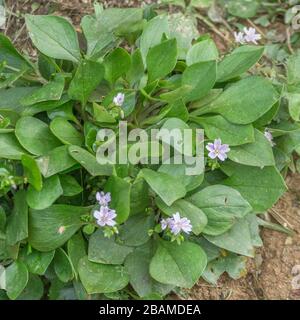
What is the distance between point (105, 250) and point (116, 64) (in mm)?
636

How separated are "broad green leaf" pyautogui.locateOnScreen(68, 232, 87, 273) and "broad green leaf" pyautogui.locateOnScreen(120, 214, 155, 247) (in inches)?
5.3

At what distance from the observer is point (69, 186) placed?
197 cm

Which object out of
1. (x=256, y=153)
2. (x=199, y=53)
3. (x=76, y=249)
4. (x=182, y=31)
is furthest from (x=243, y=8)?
(x=76, y=249)

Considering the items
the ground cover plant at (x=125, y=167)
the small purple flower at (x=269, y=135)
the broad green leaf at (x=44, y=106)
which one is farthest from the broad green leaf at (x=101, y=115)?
the small purple flower at (x=269, y=135)

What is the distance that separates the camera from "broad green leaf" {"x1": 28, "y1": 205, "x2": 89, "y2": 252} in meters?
1.92

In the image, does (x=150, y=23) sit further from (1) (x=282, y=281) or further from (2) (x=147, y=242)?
(1) (x=282, y=281)

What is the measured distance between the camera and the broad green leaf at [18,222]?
1882 millimetres

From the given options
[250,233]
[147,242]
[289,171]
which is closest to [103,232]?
[147,242]

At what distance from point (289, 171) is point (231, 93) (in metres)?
0.50

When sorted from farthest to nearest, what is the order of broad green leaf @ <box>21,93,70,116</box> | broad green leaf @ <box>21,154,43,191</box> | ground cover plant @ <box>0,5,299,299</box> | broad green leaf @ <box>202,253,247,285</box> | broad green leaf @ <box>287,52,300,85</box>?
broad green leaf @ <box>287,52,300,85</box>
broad green leaf @ <box>202,253,247,285</box>
broad green leaf @ <box>21,93,70,116</box>
ground cover plant @ <box>0,5,299,299</box>
broad green leaf @ <box>21,154,43,191</box>

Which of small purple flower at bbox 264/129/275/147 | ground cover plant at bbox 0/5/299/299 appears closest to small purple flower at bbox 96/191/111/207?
ground cover plant at bbox 0/5/299/299

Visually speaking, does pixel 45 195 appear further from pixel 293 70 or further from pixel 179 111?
pixel 293 70

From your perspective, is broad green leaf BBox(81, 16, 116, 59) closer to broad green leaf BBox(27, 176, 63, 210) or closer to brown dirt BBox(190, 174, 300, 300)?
broad green leaf BBox(27, 176, 63, 210)

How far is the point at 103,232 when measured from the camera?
1971mm
